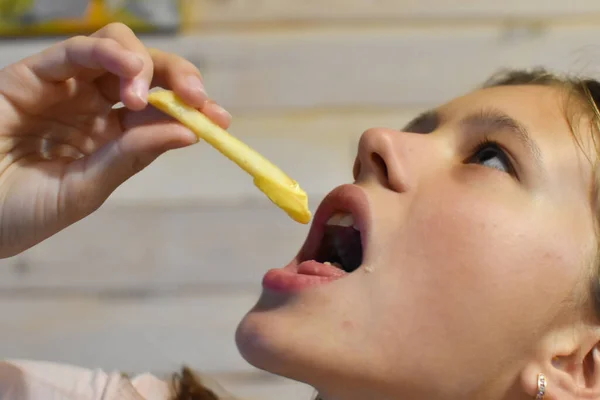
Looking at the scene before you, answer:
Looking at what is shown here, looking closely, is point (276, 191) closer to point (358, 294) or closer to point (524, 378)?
point (358, 294)

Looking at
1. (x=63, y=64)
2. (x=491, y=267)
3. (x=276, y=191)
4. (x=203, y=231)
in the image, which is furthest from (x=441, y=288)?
(x=203, y=231)

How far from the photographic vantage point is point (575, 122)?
2.39 ft

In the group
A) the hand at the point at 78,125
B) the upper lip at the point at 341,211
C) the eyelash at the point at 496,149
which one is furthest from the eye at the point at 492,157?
the hand at the point at 78,125

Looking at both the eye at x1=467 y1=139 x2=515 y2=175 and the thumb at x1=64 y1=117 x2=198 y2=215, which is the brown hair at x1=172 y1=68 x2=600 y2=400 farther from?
the thumb at x1=64 y1=117 x2=198 y2=215

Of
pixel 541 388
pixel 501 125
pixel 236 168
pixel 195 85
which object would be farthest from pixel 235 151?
pixel 236 168

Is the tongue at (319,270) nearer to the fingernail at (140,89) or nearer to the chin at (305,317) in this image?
the chin at (305,317)

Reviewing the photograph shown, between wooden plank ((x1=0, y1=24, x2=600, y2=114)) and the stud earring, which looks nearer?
the stud earring

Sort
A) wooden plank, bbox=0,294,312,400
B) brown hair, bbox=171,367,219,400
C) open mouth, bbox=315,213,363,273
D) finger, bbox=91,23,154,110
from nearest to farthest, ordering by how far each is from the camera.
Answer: finger, bbox=91,23,154,110 < open mouth, bbox=315,213,363,273 < brown hair, bbox=171,367,219,400 < wooden plank, bbox=0,294,312,400

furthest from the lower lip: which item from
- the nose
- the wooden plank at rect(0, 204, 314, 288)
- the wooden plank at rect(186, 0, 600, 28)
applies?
the wooden plank at rect(186, 0, 600, 28)

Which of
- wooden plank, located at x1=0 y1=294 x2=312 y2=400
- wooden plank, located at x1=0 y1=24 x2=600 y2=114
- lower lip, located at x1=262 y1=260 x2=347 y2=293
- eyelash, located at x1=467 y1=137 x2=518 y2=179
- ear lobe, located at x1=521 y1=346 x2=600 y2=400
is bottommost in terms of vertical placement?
wooden plank, located at x1=0 y1=294 x2=312 y2=400

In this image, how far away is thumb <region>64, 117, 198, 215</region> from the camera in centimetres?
64

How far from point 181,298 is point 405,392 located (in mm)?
551

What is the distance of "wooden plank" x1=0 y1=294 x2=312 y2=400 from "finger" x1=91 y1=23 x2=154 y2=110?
0.56 metres

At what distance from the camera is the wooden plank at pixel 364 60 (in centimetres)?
114
